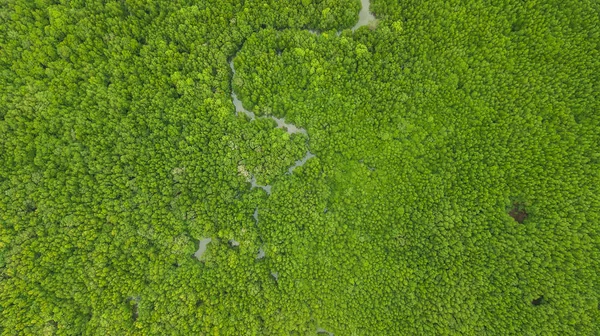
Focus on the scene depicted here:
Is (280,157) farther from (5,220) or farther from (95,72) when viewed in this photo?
(5,220)

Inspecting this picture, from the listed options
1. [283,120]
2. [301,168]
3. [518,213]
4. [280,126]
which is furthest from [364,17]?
[518,213]

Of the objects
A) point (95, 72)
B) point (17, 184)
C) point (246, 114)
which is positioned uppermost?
point (95, 72)

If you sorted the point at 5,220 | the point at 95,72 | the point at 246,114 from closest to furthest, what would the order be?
the point at 5,220
the point at 95,72
the point at 246,114

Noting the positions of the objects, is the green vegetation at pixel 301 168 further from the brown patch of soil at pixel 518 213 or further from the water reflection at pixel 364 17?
the water reflection at pixel 364 17

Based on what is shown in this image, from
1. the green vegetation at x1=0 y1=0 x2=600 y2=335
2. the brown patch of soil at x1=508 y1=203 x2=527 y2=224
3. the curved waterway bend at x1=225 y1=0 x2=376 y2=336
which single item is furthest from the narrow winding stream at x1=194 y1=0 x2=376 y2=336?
the brown patch of soil at x1=508 y1=203 x2=527 y2=224

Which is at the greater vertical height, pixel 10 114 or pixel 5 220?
pixel 10 114

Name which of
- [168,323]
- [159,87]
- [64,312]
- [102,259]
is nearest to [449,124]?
[159,87]

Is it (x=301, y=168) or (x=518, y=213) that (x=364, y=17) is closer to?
(x=301, y=168)
